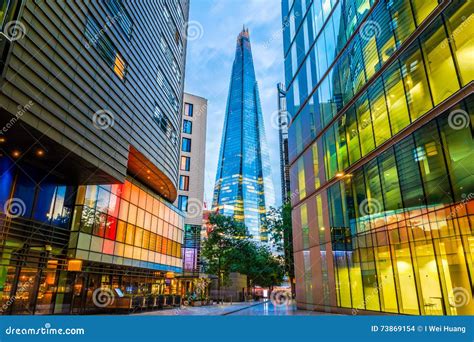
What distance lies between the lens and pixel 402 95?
49.8 feet

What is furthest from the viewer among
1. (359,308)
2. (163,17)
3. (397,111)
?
(163,17)

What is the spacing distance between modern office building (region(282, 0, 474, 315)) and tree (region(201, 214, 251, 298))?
990 inches

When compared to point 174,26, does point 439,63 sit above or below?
Answer: below

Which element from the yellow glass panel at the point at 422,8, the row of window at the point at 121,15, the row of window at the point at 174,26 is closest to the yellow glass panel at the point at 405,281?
the yellow glass panel at the point at 422,8

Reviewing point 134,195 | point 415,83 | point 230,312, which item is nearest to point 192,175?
point 134,195

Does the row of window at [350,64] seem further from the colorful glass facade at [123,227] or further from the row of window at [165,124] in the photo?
the colorful glass facade at [123,227]

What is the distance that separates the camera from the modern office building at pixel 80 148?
12.8 metres

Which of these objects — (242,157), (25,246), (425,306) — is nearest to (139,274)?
(25,246)

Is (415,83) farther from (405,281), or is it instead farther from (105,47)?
(105,47)

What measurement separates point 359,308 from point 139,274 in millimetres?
19574

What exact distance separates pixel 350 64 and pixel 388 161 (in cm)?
773

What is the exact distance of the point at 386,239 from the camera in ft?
51.9

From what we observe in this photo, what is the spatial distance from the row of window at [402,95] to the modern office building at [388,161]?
5 centimetres

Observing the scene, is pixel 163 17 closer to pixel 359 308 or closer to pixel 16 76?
pixel 16 76
